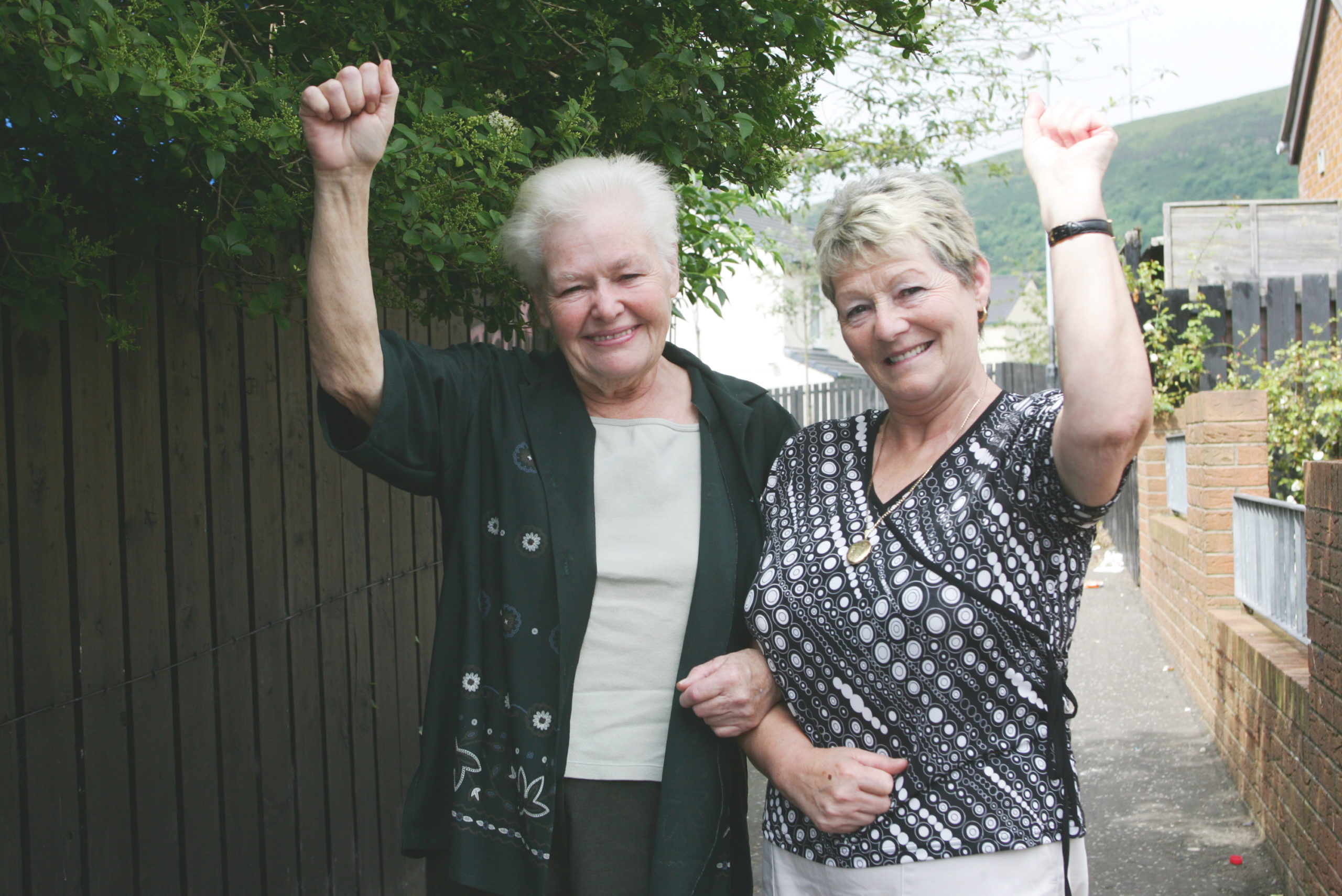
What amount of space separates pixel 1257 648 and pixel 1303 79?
16125 mm

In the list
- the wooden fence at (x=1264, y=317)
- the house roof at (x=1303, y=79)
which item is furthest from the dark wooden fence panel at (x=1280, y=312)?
the house roof at (x=1303, y=79)

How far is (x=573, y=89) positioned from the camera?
8.96ft

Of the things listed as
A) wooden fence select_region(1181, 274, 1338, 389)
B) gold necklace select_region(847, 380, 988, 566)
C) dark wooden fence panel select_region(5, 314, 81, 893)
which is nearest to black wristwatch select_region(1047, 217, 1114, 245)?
gold necklace select_region(847, 380, 988, 566)

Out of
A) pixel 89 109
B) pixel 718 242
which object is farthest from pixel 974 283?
pixel 718 242

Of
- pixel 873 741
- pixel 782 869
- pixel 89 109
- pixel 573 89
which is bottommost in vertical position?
pixel 782 869

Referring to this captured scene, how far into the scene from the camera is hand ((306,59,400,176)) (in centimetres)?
180

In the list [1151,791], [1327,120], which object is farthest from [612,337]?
[1327,120]

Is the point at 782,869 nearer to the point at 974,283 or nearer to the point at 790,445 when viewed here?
the point at 790,445

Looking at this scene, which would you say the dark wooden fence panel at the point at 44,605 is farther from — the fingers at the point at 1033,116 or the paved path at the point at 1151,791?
the paved path at the point at 1151,791

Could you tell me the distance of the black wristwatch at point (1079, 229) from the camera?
67.2 inches

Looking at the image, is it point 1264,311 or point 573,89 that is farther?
point 1264,311

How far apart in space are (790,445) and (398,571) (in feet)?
7.05

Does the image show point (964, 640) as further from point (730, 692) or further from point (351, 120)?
point (351, 120)

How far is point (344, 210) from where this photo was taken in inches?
73.0
